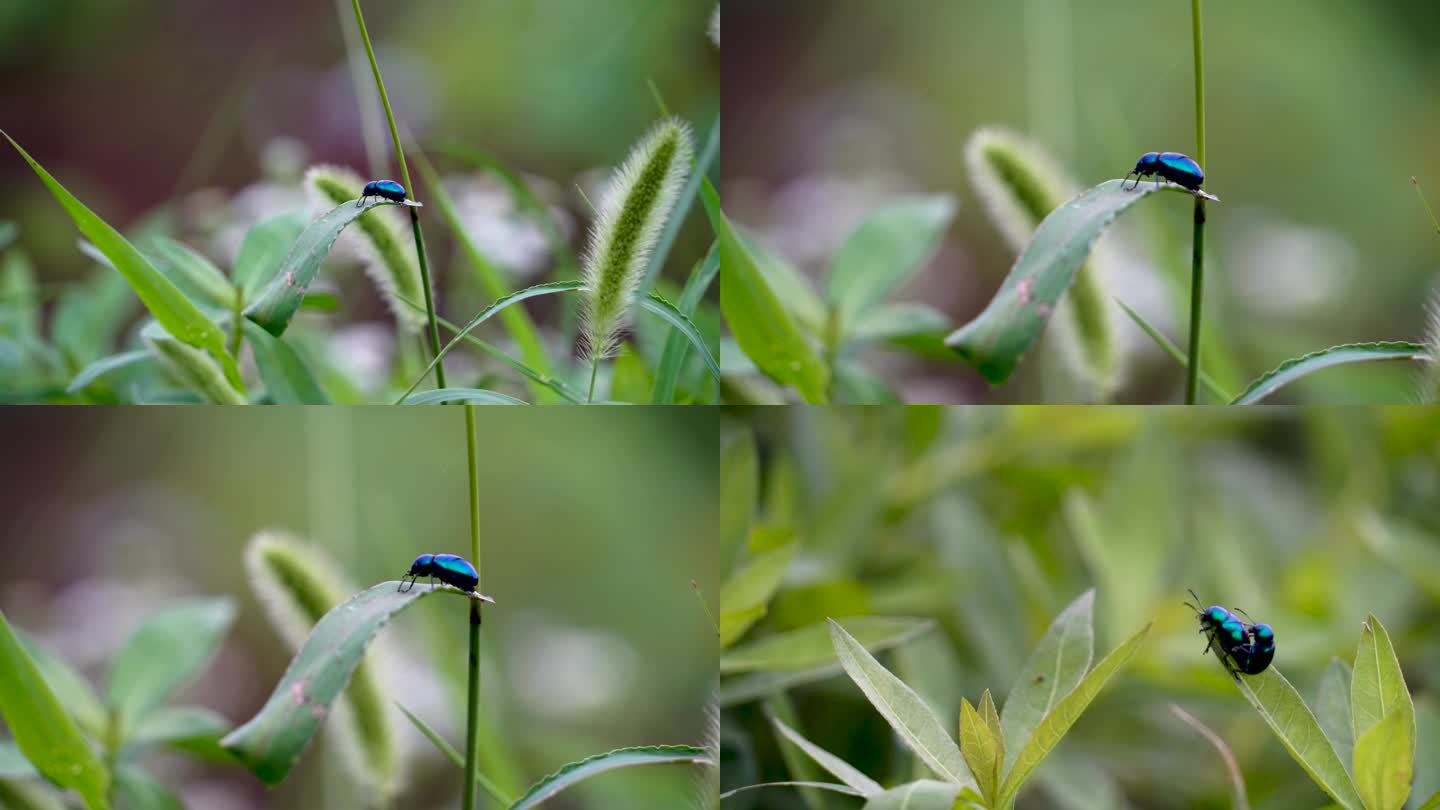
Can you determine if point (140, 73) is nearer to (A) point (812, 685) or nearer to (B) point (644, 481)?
(B) point (644, 481)

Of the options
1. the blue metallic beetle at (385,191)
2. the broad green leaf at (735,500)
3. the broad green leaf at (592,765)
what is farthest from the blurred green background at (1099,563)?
the blue metallic beetle at (385,191)

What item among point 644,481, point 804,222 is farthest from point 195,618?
point 804,222

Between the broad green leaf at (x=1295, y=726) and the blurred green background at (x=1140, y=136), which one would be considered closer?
the broad green leaf at (x=1295, y=726)

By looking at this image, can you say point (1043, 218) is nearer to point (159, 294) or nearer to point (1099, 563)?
point (1099, 563)

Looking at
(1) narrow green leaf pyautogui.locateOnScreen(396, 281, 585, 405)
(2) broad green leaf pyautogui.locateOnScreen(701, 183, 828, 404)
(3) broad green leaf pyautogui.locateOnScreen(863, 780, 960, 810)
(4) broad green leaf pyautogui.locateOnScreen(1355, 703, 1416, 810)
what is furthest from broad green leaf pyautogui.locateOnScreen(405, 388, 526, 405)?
(4) broad green leaf pyautogui.locateOnScreen(1355, 703, 1416, 810)

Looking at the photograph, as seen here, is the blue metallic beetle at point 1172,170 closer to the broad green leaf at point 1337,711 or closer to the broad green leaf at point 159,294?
the broad green leaf at point 1337,711
